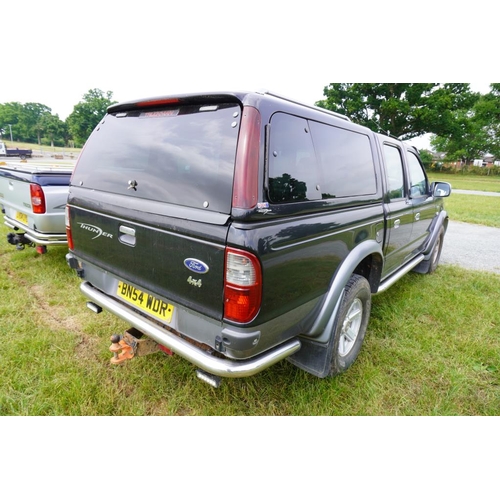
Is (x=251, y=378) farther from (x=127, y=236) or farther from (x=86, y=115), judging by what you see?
(x=86, y=115)

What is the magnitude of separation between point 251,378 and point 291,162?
168 centimetres

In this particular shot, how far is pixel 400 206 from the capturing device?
11.1 feet

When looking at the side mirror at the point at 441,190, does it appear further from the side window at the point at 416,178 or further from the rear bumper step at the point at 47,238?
the rear bumper step at the point at 47,238

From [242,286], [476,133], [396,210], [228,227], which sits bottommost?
[242,286]

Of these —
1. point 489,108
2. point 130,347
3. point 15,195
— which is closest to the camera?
point 130,347

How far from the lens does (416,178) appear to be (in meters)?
4.06

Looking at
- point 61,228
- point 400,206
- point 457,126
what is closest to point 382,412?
point 400,206

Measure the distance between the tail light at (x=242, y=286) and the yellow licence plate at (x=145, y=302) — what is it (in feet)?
1.64

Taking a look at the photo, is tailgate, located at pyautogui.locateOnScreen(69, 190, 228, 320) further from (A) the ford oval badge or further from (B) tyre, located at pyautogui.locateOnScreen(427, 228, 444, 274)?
(B) tyre, located at pyautogui.locateOnScreen(427, 228, 444, 274)

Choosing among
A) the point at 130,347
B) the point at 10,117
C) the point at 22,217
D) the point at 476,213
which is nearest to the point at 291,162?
the point at 130,347

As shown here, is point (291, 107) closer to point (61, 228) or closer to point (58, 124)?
point (61, 228)

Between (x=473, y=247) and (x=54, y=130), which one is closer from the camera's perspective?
(x=473, y=247)

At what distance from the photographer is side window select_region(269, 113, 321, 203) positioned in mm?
1771

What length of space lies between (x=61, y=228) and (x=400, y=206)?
3998mm
